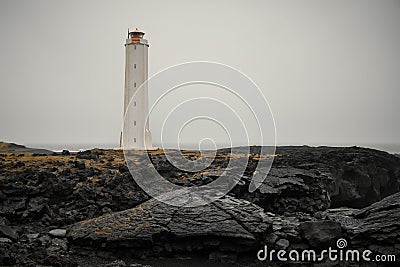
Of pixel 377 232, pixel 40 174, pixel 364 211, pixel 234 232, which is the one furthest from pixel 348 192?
pixel 40 174

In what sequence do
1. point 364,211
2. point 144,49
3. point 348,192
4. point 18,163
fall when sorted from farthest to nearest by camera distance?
point 144,49 → point 348,192 → point 18,163 → point 364,211

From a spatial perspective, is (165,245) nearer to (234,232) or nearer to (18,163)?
(234,232)

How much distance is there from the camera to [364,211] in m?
20.5

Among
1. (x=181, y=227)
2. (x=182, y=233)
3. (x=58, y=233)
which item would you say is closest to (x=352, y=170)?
(x=181, y=227)

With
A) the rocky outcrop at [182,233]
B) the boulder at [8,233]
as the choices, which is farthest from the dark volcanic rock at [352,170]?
the boulder at [8,233]

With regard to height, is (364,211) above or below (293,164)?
below

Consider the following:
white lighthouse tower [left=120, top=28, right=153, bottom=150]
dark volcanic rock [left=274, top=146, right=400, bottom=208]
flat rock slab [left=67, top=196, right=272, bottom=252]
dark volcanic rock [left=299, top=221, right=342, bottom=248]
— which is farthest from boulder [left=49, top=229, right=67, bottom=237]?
white lighthouse tower [left=120, top=28, right=153, bottom=150]

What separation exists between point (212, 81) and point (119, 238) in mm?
11623

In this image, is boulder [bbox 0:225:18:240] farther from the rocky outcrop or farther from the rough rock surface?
the rocky outcrop

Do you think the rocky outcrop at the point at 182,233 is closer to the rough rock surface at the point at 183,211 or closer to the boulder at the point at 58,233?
the rough rock surface at the point at 183,211

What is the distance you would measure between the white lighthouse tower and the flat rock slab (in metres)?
17.8

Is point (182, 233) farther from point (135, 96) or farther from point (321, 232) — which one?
point (135, 96)

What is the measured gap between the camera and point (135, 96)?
3775 centimetres

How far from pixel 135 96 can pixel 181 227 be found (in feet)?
67.5
